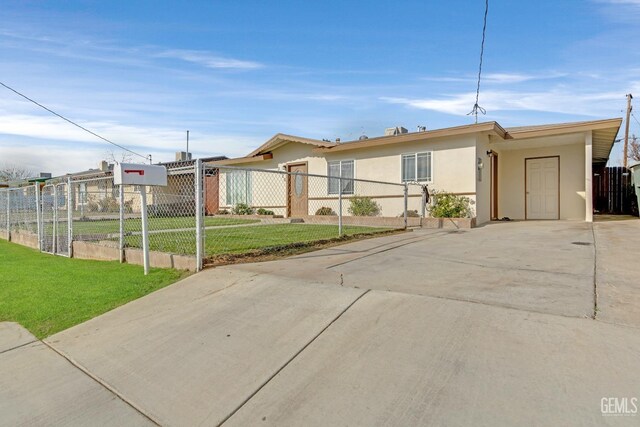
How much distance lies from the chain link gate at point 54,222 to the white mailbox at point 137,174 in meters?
3.40

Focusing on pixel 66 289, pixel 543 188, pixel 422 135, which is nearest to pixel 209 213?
pixel 422 135

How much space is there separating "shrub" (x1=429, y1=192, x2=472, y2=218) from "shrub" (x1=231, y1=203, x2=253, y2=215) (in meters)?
8.13

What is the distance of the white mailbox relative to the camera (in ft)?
16.6

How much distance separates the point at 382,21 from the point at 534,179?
7843mm

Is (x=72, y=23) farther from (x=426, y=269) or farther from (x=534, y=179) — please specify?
(x=534, y=179)

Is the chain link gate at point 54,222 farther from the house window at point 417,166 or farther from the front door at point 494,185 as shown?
the front door at point 494,185

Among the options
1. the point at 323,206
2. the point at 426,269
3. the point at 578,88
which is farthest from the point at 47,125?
the point at 578,88

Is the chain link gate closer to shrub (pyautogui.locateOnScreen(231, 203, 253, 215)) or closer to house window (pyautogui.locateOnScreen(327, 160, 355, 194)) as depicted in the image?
shrub (pyautogui.locateOnScreen(231, 203, 253, 215))

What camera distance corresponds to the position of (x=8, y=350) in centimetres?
327

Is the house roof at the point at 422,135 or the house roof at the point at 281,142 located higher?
the house roof at the point at 281,142

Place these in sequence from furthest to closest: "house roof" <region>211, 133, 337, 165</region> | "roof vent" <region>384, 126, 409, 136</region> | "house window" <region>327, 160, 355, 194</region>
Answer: "roof vent" <region>384, 126, 409, 136</region>
"house roof" <region>211, 133, 337, 165</region>
"house window" <region>327, 160, 355, 194</region>

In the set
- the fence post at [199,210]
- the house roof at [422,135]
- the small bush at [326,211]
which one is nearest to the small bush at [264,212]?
the small bush at [326,211]

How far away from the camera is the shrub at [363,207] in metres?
13.3

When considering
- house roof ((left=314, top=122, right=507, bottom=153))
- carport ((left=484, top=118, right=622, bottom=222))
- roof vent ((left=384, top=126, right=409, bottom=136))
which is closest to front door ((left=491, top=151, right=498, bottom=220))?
carport ((left=484, top=118, right=622, bottom=222))
